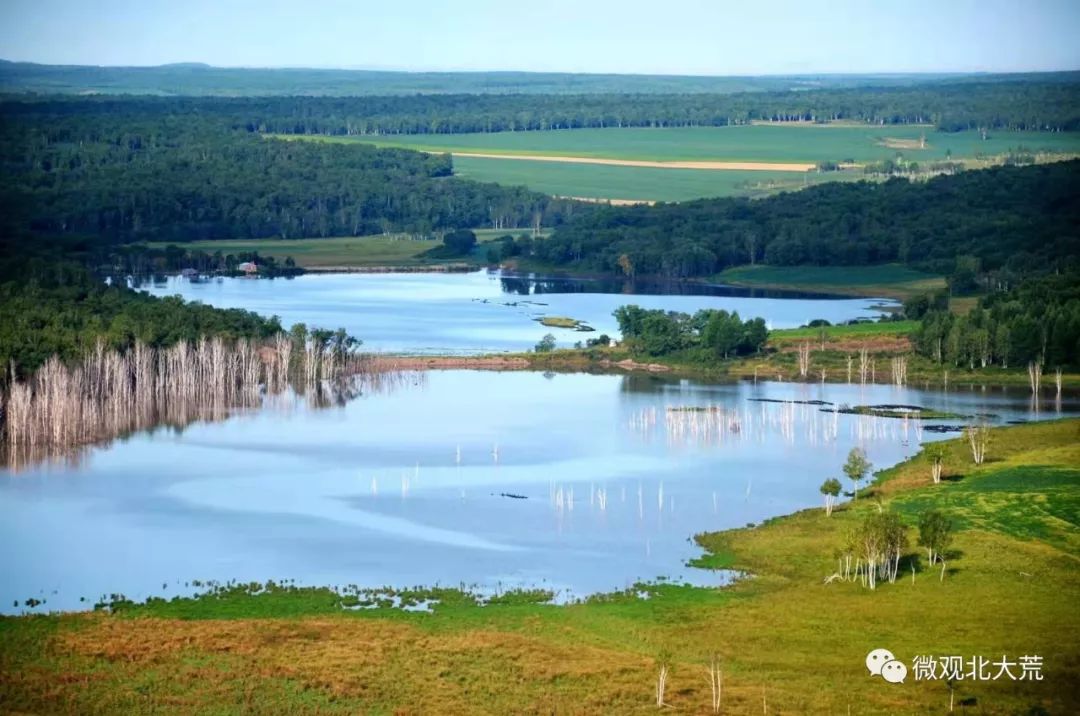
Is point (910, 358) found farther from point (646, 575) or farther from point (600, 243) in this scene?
point (600, 243)

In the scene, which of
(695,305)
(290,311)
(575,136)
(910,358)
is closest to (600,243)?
(695,305)

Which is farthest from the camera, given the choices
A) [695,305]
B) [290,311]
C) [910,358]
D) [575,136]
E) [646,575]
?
[575,136]

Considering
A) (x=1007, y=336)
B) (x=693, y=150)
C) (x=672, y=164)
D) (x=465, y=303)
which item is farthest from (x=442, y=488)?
(x=693, y=150)

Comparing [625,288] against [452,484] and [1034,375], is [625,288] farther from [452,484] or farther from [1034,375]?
[452,484]

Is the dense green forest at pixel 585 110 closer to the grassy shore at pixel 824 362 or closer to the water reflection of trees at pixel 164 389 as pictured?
the grassy shore at pixel 824 362

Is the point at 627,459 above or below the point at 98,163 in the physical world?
below

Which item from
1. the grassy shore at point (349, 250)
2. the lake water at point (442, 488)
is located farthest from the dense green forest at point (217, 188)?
the lake water at point (442, 488)
